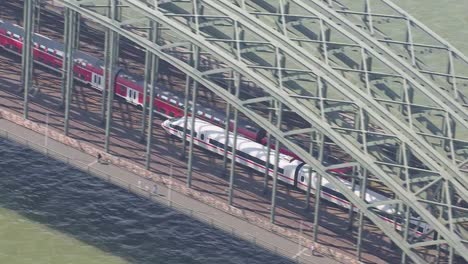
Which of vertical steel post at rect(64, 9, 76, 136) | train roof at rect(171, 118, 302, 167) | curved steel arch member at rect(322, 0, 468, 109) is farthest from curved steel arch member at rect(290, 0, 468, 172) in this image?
vertical steel post at rect(64, 9, 76, 136)

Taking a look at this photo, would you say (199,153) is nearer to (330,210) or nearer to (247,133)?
(247,133)

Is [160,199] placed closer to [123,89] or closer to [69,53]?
[69,53]

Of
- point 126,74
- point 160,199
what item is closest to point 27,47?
point 126,74

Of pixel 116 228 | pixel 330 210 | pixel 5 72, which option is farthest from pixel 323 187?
pixel 5 72

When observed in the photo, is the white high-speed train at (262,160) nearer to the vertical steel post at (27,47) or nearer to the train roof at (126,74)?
the train roof at (126,74)

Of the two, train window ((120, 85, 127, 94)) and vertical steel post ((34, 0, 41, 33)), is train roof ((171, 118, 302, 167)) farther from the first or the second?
vertical steel post ((34, 0, 41, 33))

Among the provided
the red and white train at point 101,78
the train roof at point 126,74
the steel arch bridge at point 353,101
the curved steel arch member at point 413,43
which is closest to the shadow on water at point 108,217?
the steel arch bridge at point 353,101
